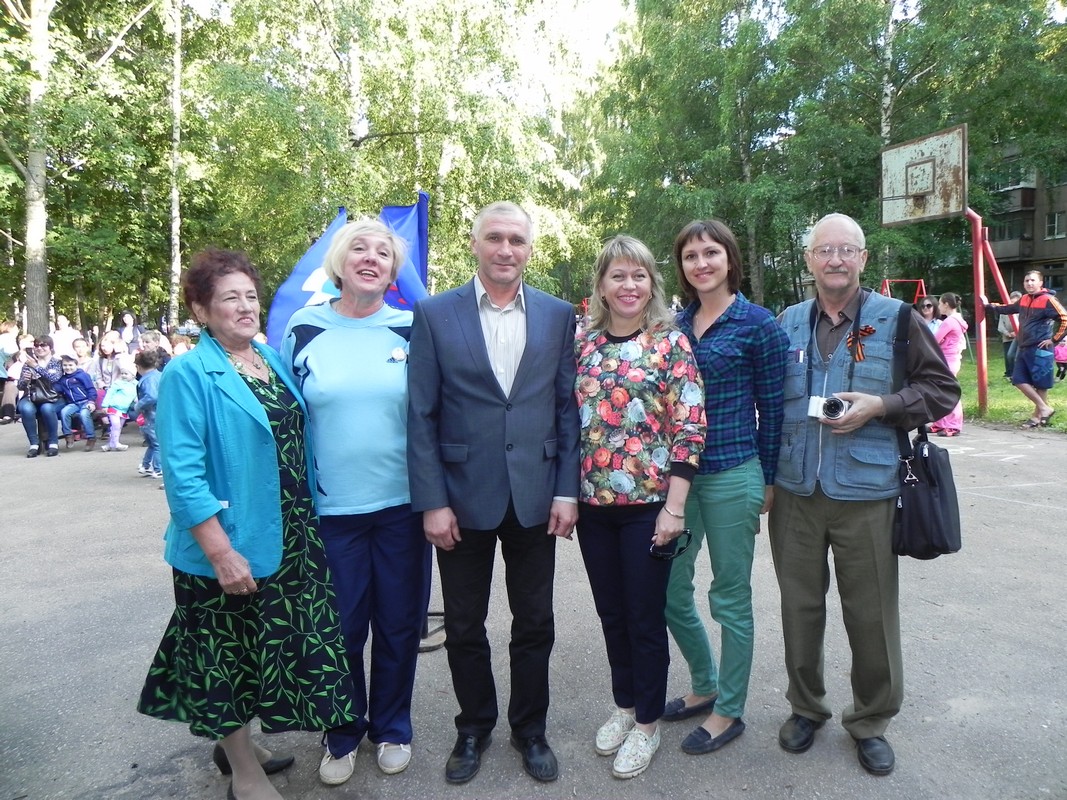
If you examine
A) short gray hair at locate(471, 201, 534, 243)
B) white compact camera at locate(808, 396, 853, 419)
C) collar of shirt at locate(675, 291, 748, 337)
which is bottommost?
white compact camera at locate(808, 396, 853, 419)

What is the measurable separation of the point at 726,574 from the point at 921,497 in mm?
775

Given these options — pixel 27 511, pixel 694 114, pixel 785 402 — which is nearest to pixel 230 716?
pixel 785 402

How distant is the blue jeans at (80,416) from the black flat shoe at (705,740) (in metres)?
11.3

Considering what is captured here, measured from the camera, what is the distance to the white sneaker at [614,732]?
2.90m

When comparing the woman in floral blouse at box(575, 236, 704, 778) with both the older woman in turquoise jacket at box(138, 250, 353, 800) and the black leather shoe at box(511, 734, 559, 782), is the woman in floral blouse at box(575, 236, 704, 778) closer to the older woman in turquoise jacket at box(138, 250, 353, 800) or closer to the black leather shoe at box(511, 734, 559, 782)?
the black leather shoe at box(511, 734, 559, 782)

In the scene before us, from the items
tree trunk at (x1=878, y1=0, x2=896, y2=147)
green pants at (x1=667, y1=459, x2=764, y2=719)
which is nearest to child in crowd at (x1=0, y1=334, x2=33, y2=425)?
green pants at (x1=667, y1=459, x2=764, y2=719)

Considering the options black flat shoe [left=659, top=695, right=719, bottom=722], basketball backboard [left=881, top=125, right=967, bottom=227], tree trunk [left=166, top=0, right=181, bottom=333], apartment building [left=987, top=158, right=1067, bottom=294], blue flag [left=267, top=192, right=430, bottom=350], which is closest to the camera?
black flat shoe [left=659, top=695, right=719, bottom=722]

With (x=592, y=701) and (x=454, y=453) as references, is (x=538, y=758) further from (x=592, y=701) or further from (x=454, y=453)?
(x=454, y=453)

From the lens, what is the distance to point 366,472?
2.72m

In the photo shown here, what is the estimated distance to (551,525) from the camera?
2.72 meters

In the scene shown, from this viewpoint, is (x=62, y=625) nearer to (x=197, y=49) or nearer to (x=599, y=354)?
(x=599, y=354)

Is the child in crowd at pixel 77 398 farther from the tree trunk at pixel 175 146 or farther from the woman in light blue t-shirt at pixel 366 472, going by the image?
the woman in light blue t-shirt at pixel 366 472

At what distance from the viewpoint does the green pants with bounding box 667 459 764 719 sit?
2.82 m

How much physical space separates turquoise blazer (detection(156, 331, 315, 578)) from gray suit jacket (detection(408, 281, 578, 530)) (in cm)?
51
